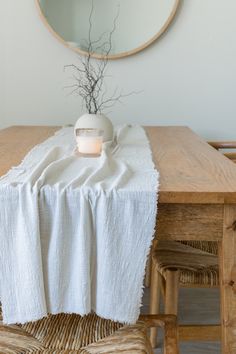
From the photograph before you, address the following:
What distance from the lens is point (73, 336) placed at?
3.11 ft

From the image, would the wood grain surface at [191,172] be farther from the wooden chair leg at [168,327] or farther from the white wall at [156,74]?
the white wall at [156,74]

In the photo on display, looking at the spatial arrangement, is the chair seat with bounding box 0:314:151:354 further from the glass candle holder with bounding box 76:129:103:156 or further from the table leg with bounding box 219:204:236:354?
the glass candle holder with bounding box 76:129:103:156

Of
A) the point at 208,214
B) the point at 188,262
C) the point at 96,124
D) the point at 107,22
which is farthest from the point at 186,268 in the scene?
the point at 107,22

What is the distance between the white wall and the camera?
7.63 ft

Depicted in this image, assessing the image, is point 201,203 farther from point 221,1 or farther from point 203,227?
point 221,1

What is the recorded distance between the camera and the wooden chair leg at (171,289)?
132cm

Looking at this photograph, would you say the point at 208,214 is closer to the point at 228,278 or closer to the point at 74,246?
the point at 228,278

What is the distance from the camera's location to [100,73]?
2.36 m

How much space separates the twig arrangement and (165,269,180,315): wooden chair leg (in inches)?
45.7

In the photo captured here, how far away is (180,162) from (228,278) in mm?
402

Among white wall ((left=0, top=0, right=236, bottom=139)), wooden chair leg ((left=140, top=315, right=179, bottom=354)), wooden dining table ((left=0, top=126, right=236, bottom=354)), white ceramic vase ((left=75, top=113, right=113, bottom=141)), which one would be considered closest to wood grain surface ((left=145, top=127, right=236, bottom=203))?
wooden dining table ((left=0, top=126, right=236, bottom=354))

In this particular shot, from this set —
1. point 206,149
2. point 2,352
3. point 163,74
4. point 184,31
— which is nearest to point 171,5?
point 184,31

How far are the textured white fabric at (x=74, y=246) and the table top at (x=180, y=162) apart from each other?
76mm

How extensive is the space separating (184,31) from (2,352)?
73.5 inches
